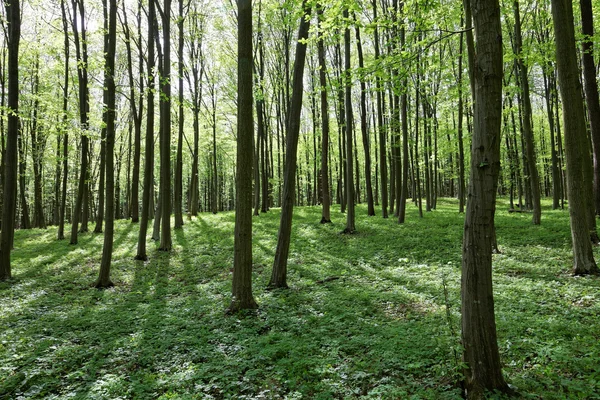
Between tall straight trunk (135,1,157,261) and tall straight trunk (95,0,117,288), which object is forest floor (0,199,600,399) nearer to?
tall straight trunk (95,0,117,288)

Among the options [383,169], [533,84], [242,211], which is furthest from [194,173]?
[533,84]

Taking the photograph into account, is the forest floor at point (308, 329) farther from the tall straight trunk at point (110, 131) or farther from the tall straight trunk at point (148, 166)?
the tall straight trunk at point (148, 166)

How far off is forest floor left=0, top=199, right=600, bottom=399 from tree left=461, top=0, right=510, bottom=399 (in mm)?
330

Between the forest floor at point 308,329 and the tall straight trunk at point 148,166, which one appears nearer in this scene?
the forest floor at point 308,329

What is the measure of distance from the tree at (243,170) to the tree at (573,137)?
270 inches

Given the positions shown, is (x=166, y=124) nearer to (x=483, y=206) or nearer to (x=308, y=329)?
(x=308, y=329)

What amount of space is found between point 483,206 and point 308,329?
379 centimetres

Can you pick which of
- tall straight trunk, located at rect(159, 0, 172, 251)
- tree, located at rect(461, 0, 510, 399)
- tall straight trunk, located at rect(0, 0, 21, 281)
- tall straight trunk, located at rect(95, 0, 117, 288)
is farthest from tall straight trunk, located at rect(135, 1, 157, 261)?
tree, located at rect(461, 0, 510, 399)

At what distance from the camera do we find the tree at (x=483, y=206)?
349 cm

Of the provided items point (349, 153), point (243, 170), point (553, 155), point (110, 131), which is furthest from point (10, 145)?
point (553, 155)

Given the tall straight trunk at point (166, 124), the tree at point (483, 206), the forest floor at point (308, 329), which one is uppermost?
the tall straight trunk at point (166, 124)

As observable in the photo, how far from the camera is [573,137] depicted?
7.50 metres

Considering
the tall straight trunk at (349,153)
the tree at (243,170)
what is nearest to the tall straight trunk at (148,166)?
the tree at (243,170)

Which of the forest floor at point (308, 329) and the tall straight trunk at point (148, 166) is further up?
the tall straight trunk at point (148, 166)
